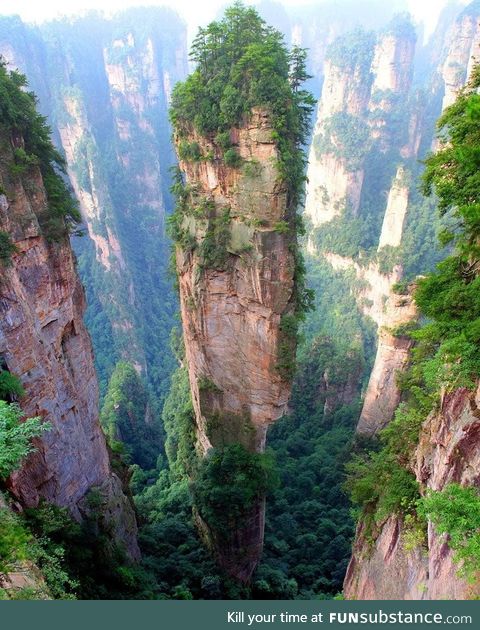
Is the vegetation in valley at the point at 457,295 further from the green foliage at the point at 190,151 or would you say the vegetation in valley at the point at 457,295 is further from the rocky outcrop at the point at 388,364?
the rocky outcrop at the point at 388,364

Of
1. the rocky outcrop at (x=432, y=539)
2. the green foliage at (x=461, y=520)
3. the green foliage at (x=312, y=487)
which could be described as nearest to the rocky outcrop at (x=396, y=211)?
the green foliage at (x=312, y=487)

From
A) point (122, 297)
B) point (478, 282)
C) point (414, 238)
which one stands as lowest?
point (122, 297)

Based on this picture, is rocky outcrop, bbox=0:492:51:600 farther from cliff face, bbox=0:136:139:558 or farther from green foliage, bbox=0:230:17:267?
green foliage, bbox=0:230:17:267

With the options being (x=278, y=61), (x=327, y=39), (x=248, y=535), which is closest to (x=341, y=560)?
(x=248, y=535)

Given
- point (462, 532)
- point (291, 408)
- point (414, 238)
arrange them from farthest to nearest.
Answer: point (414, 238)
point (291, 408)
point (462, 532)

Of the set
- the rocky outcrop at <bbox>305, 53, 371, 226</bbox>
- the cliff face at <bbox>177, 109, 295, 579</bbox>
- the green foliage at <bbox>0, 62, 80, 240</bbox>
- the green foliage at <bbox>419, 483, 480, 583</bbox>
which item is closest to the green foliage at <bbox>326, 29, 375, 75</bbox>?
the rocky outcrop at <bbox>305, 53, 371, 226</bbox>

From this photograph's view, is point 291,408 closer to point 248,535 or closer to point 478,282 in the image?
point 248,535
